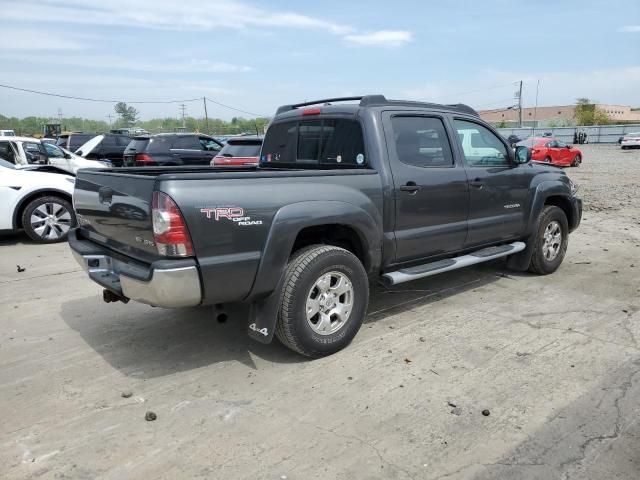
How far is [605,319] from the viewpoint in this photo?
481 centimetres

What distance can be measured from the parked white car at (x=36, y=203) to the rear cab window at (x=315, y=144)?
14.6ft

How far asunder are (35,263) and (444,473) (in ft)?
20.8

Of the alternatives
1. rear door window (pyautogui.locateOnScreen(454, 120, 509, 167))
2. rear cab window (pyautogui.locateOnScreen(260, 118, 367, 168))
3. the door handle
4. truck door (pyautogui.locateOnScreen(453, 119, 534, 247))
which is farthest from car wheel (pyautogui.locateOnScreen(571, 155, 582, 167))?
the door handle

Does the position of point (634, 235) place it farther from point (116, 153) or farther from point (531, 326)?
point (116, 153)

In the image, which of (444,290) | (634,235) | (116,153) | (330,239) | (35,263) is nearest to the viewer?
(330,239)

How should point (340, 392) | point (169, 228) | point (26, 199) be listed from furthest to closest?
point (26, 199), point (340, 392), point (169, 228)

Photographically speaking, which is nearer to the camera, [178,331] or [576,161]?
[178,331]

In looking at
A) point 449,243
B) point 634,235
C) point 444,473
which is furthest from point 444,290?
point 634,235

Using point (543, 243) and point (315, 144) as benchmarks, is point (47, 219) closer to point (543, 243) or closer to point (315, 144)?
point (315, 144)

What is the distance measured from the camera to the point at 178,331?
4.56m

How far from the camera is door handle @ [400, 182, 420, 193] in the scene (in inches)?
173

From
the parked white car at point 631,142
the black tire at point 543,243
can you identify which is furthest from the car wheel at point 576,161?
the black tire at point 543,243

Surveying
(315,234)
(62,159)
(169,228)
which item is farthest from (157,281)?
(62,159)

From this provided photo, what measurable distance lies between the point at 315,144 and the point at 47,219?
17.9 ft
